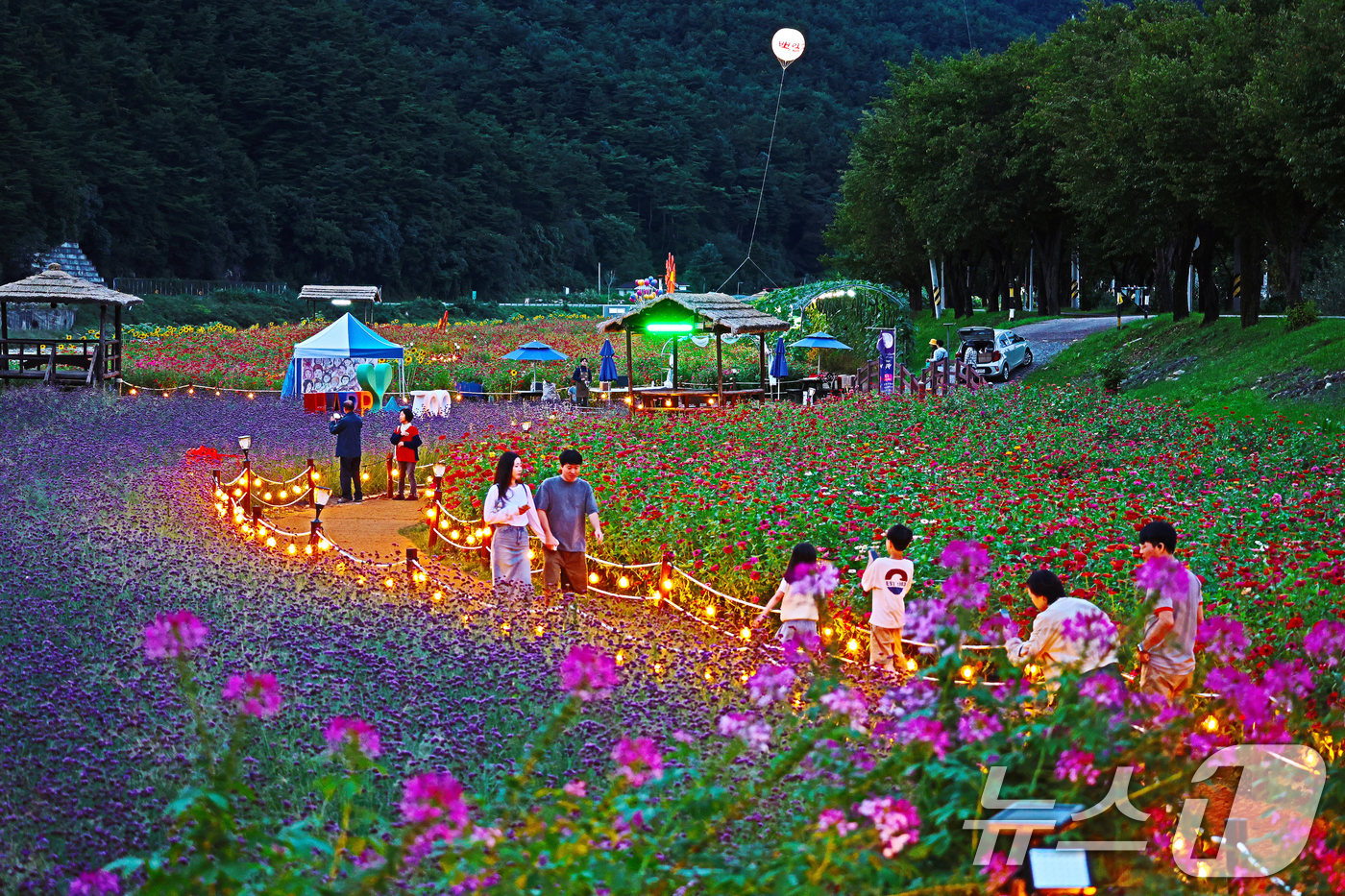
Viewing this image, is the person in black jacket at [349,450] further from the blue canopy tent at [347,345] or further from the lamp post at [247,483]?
the blue canopy tent at [347,345]

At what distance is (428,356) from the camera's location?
40.8 metres

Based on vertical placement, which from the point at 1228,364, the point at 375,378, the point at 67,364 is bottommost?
the point at 375,378

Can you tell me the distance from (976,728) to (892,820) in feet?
2.14

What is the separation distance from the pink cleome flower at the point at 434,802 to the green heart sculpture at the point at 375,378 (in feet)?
88.5

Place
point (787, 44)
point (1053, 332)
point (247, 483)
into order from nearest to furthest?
point (247, 483) < point (787, 44) < point (1053, 332)

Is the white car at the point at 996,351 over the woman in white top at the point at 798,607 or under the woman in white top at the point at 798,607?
over

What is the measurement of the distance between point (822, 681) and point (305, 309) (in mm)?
76314

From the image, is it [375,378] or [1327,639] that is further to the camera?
[375,378]

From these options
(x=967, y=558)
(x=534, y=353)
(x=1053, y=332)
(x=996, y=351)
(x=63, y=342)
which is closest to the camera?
(x=967, y=558)

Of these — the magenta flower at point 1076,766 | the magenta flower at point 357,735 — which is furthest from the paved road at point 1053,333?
the magenta flower at point 357,735

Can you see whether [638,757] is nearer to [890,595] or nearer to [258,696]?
[258,696]

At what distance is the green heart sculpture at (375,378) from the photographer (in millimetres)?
30016

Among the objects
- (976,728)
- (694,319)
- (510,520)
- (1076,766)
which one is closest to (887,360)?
(694,319)

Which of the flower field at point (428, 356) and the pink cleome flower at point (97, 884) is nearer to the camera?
the pink cleome flower at point (97, 884)
